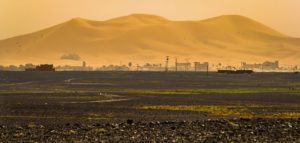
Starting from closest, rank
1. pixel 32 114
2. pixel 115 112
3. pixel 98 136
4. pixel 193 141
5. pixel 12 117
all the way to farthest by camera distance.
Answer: pixel 193 141, pixel 98 136, pixel 12 117, pixel 32 114, pixel 115 112

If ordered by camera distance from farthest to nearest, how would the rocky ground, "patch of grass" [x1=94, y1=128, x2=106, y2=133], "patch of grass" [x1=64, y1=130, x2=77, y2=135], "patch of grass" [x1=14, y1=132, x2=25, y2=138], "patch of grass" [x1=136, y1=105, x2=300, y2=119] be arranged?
"patch of grass" [x1=136, y1=105, x2=300, y2=119]
"patch of grass" [x1=94, y1=128, x2=106, y2=133]
"patch of grass" [x1=64, y1=130, x2=77, y2=135]
"patch of grass" [x1=14, y1=132, x2=25, y2=138]
the rocky ground

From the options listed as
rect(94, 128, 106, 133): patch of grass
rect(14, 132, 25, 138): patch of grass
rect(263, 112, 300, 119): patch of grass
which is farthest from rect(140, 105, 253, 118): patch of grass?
rect(14, 132, 25, 138): patch of grass

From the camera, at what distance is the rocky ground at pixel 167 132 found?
34.0m

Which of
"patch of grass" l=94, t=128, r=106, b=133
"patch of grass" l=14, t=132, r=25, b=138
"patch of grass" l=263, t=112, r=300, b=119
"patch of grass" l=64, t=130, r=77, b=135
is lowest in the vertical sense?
"patch of grass" l=263, t=112, r=300, b=119

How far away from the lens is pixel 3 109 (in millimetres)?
61531

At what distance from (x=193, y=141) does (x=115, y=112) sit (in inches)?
1086

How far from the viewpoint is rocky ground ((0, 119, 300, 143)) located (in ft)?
112

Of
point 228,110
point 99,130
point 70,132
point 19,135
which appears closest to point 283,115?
point 228,110

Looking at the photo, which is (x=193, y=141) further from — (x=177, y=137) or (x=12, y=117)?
(x=12, y=117)

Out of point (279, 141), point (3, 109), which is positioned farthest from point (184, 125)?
point (3, 109)

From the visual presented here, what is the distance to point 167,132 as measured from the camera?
37125 millimetres

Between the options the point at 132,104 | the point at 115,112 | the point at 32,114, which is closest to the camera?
the point at 32,114

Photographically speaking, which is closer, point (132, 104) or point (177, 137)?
point (177, 137)

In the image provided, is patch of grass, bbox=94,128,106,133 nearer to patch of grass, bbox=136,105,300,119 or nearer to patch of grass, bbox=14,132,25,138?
patch of grass, bbox=14,132,25,138
